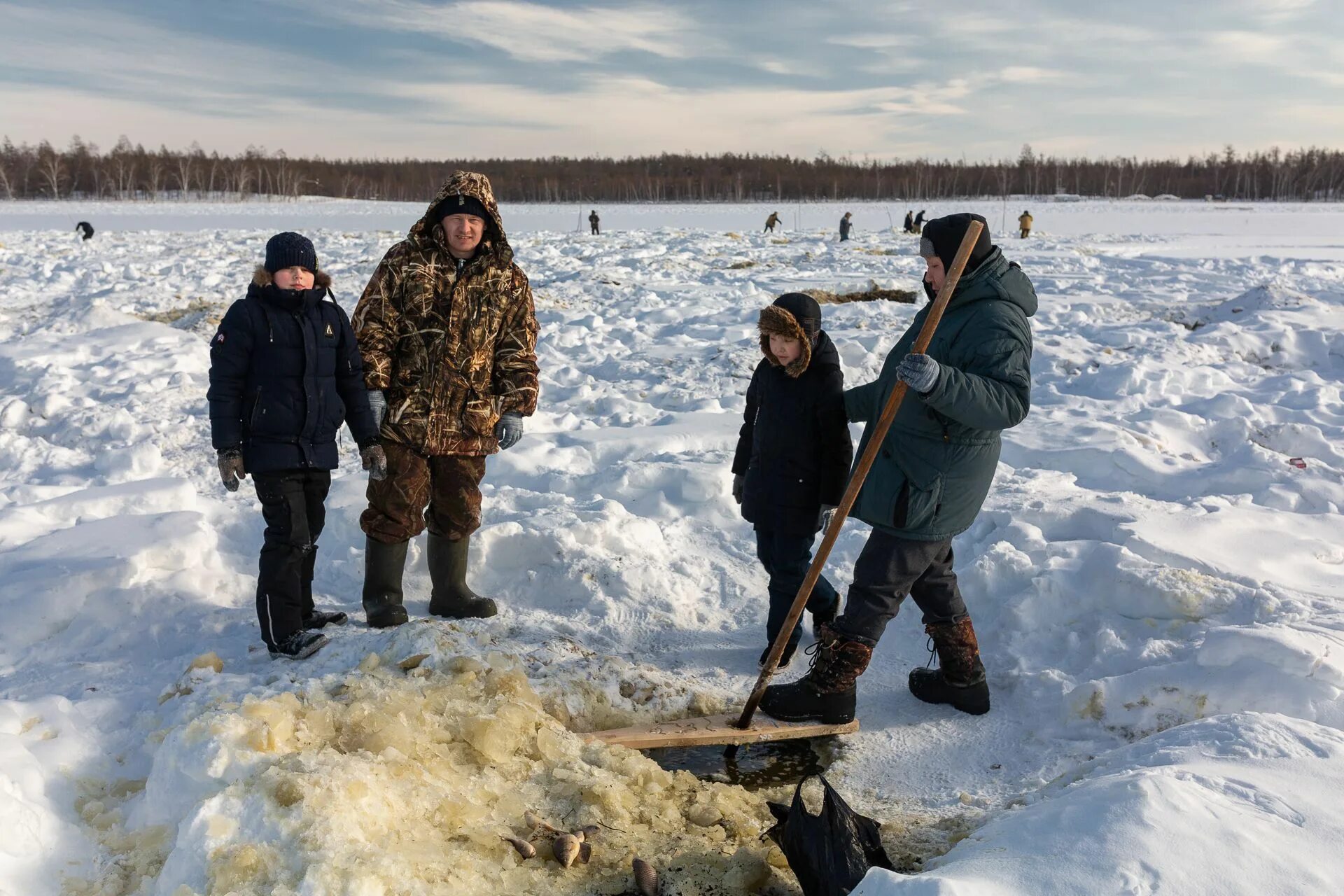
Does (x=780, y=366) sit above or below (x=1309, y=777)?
above

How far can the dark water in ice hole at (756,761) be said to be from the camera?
9.91 feet

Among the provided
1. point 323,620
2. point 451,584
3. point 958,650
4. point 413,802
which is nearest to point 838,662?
point 958,650

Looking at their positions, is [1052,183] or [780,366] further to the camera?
[1052,183]

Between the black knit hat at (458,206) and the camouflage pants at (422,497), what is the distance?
0.93 m

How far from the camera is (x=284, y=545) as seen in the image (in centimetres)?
334

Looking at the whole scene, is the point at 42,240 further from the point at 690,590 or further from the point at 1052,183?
the point at 1052,183

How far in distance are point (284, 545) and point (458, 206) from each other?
1.43 meters

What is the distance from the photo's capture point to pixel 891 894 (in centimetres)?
177

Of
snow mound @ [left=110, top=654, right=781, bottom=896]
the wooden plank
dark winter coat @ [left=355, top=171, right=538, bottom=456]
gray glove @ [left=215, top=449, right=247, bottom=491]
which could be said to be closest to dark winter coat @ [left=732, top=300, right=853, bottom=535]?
the wooden plank

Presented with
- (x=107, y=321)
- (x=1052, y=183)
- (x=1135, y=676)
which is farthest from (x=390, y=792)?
(x=1052, y=183)

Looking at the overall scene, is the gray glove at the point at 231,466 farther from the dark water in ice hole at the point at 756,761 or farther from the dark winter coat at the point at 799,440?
the dark winter coat at the point at 799,440

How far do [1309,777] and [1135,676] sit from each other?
3.22 ft

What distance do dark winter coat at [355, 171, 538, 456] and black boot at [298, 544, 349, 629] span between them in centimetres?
56

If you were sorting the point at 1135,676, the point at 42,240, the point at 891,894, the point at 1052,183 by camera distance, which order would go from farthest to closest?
the point at 1052,183 → the point at 42,240 → the point at 1135,676 → the point at 891,894
